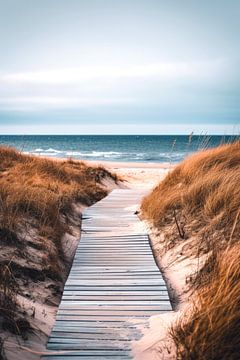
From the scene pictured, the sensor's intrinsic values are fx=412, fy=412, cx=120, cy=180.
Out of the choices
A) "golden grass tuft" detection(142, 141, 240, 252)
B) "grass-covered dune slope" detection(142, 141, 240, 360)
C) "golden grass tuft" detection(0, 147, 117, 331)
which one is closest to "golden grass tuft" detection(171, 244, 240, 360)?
"grass-covered dune slope" detection(142, 141, 240, 360)

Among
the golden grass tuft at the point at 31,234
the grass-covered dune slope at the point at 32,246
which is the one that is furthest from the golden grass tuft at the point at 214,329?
the golden grass tuft at the point at 31,234

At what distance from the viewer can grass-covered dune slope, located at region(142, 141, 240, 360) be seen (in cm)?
262

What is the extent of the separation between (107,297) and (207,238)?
143 cm

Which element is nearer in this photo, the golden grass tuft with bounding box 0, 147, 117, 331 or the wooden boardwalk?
the wooden boardwalk

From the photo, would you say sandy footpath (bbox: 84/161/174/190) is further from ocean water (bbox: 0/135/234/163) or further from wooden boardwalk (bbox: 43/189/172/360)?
wooden boardwalk (bbox: 43/189/172/360)

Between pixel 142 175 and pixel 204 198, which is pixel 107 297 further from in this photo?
pixel 142 175

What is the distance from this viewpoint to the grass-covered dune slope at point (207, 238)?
2619 millimetres

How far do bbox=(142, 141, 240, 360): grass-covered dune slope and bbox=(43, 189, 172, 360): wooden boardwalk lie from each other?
39 cm

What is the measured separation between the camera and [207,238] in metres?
4.79

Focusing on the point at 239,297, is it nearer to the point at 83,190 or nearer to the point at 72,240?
the point at 72,240

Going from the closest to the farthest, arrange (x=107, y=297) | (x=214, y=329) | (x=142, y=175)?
(x=214, y=329), (x=107, y=297), (x=142, y=175)

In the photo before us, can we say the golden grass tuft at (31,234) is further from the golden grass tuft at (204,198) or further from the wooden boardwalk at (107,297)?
the golden grass tuft at (204,198)

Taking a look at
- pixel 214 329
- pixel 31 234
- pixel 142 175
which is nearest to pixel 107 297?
pixel 214 329

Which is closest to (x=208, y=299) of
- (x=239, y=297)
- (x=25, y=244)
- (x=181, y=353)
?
Answer: (x=239, y=297)
